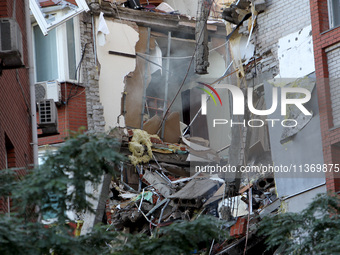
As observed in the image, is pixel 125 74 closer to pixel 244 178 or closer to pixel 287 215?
pixel 244 178

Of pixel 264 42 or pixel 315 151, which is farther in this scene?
pixel 264 42

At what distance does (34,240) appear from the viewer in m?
7.99

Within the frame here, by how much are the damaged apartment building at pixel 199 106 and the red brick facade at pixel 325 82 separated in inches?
8.3

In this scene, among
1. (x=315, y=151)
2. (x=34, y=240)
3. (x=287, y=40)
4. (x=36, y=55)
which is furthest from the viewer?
(x=36, y=55)

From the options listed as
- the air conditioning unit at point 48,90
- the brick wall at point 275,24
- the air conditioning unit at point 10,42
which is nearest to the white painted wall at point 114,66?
the air conditioning unit at point 48,90

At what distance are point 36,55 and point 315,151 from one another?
10.5 metres

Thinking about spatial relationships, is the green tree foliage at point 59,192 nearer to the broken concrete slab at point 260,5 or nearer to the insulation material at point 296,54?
the insulation material at point 296,54

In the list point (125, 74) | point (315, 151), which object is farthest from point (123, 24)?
point (315, 151)

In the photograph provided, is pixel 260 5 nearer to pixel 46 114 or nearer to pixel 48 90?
pixel 46 114

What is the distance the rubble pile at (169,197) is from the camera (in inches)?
Answer: 765

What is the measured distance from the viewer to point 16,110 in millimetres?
13539

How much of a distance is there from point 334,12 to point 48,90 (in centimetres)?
922

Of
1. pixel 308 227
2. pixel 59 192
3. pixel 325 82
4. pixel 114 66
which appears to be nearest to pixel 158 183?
pixel 114 66

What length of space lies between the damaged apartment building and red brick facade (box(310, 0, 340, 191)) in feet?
0.69
